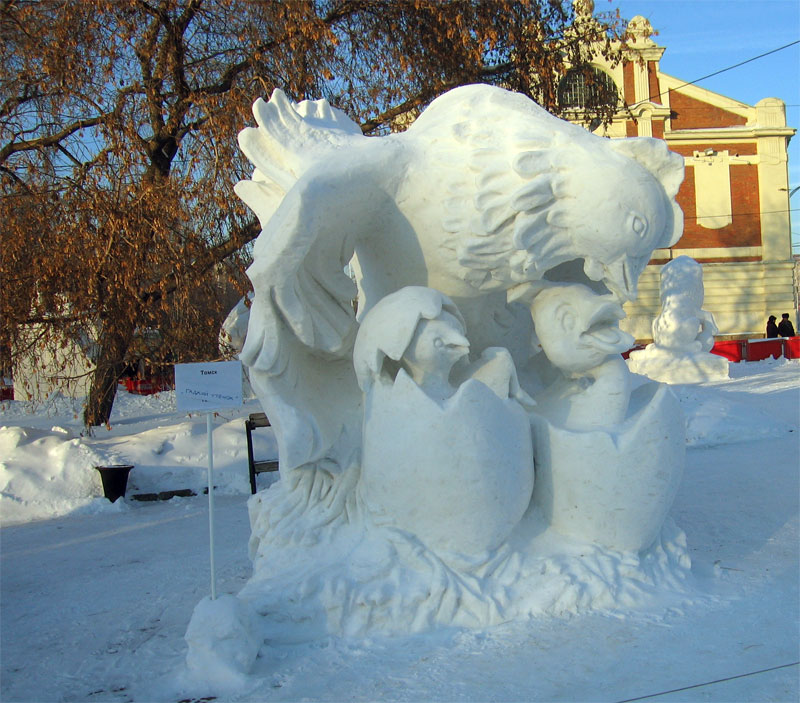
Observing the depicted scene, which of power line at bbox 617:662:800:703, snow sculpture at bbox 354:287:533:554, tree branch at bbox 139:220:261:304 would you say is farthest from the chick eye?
tree branch at bbox 139:220:261:304

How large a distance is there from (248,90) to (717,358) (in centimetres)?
645

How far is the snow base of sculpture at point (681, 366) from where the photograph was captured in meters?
9.95

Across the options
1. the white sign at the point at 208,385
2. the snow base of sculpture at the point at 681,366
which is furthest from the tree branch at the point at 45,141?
the snow base of sculpture at the point at 681,366

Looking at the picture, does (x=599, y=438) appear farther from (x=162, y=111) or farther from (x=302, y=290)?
(x=162, y=111)

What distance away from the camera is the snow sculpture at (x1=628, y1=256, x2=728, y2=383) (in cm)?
1009

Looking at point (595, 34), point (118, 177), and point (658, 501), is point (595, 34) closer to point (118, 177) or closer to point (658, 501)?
point (118, 177)

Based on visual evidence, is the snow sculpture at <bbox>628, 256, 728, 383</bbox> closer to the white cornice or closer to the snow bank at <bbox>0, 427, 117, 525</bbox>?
the snow bank at <bbox>0, 427, 117, 525</bbox>

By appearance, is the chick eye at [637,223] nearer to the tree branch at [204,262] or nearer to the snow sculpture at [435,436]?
the snow sculpture at [435,436]

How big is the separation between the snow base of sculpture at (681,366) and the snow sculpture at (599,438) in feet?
24.7

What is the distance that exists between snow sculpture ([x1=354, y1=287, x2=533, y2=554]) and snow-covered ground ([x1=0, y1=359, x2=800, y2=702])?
0.36 meters

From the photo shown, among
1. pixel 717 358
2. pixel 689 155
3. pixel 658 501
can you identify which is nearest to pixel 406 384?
pixel 658 501

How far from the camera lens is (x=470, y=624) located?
100 inches

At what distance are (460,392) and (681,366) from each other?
834 cm

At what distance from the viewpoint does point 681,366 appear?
10.2 meters
